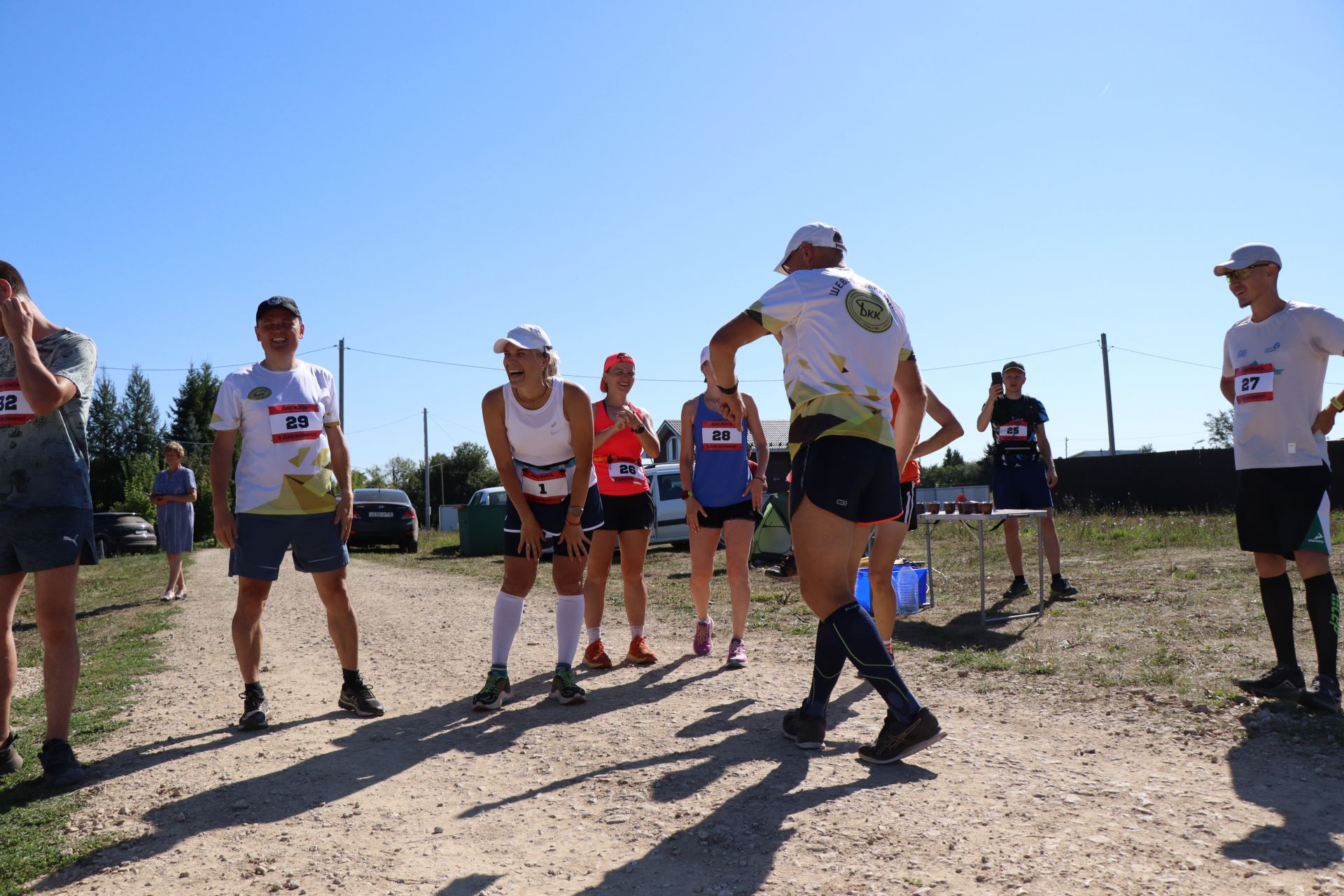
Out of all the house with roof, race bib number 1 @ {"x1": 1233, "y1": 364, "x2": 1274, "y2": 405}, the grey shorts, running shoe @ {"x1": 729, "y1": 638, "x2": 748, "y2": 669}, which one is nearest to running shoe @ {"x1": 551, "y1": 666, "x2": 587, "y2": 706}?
running shoe @ {"x1": 729, "y1": 638, "x2": 748, "y2": 669}

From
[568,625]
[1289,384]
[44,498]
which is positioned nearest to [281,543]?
[44,498]

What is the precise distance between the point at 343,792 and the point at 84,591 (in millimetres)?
12110

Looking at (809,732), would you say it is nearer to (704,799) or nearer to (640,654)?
(704,799)

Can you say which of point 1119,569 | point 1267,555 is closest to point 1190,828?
point 1267,555

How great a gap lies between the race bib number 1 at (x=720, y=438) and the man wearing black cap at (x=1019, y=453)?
3375 mm

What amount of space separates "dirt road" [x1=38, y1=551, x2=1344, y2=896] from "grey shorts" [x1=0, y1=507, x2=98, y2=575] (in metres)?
0.86

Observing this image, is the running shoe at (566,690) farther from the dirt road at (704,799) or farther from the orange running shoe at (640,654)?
the orange running shoe at (640,654)

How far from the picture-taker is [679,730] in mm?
4156

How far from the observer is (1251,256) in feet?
15.0

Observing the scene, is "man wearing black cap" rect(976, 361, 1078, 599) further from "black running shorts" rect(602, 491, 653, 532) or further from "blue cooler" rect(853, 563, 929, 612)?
"black running shorts" rect(602, 491, 653, 532)

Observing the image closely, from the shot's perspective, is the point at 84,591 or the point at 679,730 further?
the point at 84,591

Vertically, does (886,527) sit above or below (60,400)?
below

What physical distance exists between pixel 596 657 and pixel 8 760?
2.92 metres

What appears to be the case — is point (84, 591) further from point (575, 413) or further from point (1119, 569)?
point (1119, 569)
